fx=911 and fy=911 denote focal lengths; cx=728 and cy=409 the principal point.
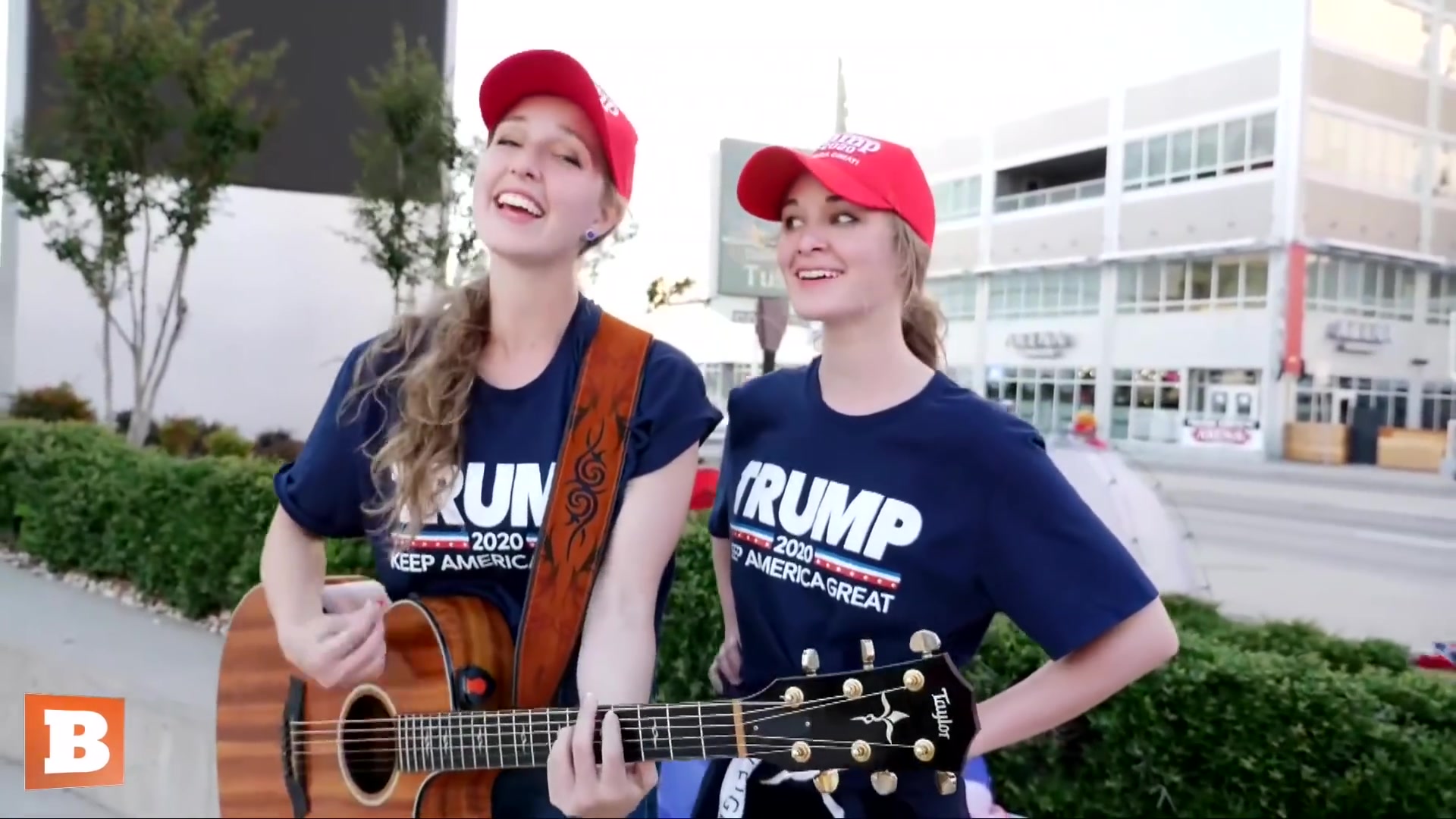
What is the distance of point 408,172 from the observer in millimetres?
4301

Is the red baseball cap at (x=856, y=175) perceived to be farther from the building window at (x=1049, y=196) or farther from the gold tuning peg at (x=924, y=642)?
the building window at (x=1049, y=196)

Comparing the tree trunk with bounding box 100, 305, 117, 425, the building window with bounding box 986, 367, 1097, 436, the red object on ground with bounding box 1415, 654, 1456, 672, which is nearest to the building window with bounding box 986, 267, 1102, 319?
the building window with bounding box 986, 367, 1097, 436

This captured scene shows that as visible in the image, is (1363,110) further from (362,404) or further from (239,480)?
(239,480)

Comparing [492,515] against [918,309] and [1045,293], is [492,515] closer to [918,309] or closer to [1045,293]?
[918,309]

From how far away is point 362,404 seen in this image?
4.68ft

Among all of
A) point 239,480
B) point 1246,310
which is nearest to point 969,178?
point 1246,310

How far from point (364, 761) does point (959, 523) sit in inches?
45.1

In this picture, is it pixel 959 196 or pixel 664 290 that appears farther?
pixel 664 290

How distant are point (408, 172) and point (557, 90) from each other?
3242 millimetres

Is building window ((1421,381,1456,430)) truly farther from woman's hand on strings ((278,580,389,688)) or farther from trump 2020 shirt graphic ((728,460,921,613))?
woman's hand on strings ((278,580,389,688))

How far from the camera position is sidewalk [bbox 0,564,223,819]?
208cm

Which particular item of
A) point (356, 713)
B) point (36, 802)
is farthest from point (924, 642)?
point (36, 802)

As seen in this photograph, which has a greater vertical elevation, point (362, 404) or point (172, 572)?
point (362, 404)

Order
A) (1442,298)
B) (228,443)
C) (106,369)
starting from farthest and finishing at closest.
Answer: (228,443) → (106,369) → (1442,298)
